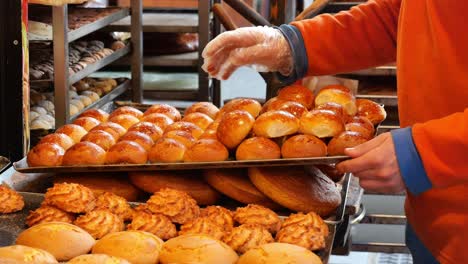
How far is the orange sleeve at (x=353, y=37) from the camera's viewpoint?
241 centimetres

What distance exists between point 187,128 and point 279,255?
2.51 feet

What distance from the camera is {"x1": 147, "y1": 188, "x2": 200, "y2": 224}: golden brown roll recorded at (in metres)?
1.94

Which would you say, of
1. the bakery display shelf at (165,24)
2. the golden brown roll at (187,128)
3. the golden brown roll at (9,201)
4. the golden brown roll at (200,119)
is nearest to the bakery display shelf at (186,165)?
the golden brown roll at (9,201)

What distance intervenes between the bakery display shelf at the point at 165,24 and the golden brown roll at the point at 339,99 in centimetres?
282

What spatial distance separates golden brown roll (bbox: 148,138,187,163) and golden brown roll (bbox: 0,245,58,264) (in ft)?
1.97

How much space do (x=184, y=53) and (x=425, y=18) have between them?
3.77m

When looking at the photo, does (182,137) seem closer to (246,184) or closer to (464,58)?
(246,184)

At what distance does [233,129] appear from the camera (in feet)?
7.08

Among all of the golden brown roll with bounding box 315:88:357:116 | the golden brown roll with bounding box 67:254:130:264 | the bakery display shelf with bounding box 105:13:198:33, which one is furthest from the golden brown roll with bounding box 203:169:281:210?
the bakery display shelf with bounding box 105:13:198:33

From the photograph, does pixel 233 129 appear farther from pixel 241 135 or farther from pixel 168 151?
pixel 168 151

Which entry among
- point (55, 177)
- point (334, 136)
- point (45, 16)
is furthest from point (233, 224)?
point (45, 16)

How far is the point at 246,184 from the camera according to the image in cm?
217

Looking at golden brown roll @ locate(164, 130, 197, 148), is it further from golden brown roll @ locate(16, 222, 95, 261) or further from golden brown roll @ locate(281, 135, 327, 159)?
golden brown roll @ locate(16, 222, 95, 261)

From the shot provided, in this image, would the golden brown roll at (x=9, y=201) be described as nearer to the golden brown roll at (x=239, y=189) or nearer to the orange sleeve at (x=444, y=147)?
the golden brown roll at (x=239, y=189)
